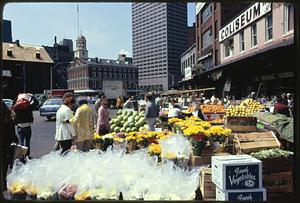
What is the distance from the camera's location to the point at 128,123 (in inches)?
368

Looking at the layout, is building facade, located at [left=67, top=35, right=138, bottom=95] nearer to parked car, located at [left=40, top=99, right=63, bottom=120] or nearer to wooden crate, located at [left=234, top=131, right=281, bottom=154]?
parked car, located at [left=40, top=99, right=63, bottom=120]

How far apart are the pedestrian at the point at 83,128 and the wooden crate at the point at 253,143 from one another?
3249 millimetres

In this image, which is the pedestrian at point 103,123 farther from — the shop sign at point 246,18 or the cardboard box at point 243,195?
the shop sign at point 246,18

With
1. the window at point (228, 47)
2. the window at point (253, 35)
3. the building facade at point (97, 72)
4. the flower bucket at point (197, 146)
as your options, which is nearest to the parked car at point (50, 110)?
the window at point (253, 35)

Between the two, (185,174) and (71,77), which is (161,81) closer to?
(71,77)

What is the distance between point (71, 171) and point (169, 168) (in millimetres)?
1155

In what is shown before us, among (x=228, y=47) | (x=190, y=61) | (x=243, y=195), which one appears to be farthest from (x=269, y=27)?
(x=190, y=61)

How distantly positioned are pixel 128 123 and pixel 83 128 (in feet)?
8.14

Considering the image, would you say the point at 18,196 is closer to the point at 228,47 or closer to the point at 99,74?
the point at 228,47

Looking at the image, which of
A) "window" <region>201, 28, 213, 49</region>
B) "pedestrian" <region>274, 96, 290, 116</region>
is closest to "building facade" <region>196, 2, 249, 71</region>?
"window" <region>201, 28, 213, 49</region>

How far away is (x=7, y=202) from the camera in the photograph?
3.06 metres

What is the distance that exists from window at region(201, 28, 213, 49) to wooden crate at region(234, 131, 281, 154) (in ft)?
103

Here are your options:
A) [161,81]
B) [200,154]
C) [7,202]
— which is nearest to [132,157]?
[200,154]

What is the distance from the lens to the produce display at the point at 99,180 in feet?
11.5
